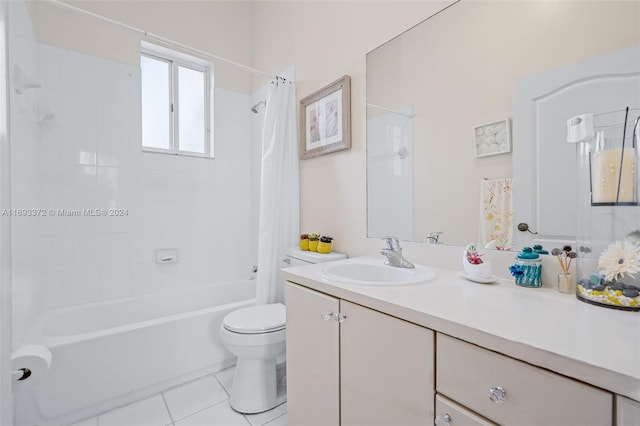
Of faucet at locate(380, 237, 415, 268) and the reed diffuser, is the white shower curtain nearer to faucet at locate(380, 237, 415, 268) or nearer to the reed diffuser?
faucet at locate(380, 237, 415, 268)

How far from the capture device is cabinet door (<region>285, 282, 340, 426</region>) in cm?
106

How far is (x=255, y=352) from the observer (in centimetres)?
155

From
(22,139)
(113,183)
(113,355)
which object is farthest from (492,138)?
(113,183)

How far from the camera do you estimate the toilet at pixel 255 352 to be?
155 centimetres

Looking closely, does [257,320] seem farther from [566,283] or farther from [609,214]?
[609,214]

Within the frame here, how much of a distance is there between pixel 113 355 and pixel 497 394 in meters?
1.85

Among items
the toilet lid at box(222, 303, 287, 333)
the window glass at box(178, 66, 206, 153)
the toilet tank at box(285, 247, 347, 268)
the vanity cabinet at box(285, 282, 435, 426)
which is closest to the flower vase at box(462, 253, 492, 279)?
the vanity cabinet at box(285, 282, 435, 426)

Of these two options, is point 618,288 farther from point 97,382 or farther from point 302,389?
point 97,382

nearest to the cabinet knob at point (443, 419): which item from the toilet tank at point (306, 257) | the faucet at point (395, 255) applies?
the faucet at point (395, 255)

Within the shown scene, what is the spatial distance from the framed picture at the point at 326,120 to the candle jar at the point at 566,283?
47.8 inches

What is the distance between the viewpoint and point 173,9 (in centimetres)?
243

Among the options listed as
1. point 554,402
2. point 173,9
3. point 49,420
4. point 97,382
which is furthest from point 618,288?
point 173,9

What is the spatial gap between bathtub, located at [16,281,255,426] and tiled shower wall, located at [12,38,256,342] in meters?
0.13

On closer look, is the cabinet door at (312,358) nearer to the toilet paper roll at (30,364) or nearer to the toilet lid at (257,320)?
the toilet lid at (257,320)
